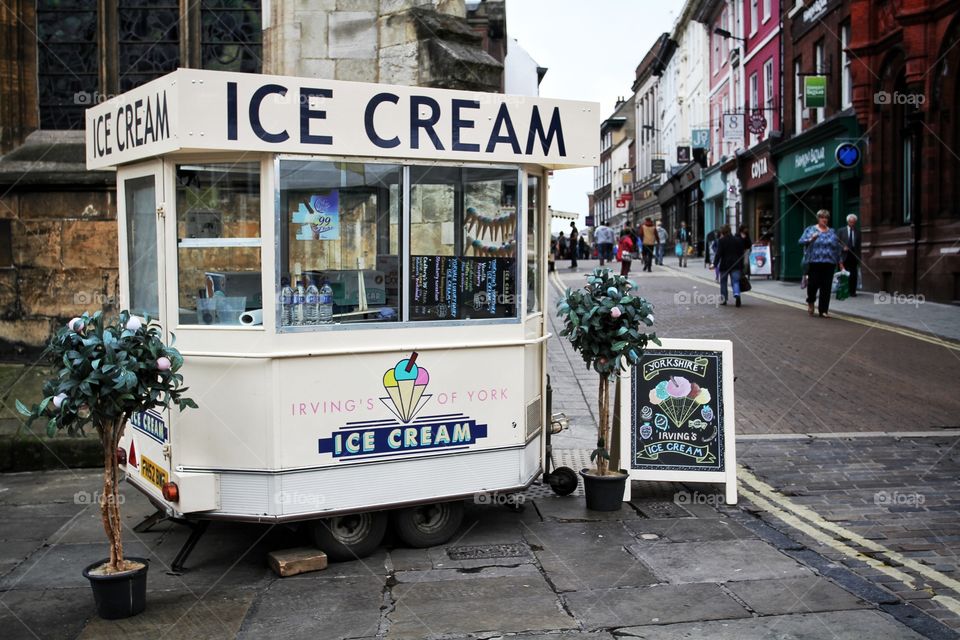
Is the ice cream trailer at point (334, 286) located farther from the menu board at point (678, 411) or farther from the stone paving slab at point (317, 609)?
the menu board at point (678, 411)

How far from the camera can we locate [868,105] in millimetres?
24156

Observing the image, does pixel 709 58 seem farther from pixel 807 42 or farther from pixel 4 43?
pixel 4 43

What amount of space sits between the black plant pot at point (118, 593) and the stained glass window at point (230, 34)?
25.7ft

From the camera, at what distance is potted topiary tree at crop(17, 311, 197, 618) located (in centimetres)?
515

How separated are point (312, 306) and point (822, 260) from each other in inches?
546

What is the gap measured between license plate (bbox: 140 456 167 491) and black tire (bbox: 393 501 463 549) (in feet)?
4.76

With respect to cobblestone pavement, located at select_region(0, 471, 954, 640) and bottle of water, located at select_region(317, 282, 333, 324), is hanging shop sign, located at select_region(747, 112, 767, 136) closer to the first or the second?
cobblestone pavement, located at select_region(0, 471, 954, 640)

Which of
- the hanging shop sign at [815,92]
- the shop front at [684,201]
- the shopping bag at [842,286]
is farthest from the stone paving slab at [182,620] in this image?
the shop front at [684,201]

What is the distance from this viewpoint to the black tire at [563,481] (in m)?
7.64

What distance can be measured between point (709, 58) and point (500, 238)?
43.6m

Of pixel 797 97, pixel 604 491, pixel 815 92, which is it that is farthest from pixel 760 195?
pixel 604 491

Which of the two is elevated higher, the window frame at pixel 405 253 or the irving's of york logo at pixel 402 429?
the window frame at pixel 405 253

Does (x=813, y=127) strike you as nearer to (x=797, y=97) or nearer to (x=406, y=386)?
(x=797, y=97)

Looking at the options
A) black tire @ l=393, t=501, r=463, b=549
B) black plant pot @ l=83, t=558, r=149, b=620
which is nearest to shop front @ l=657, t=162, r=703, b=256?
black tire @ l=393, t=501, r=463, b=549
